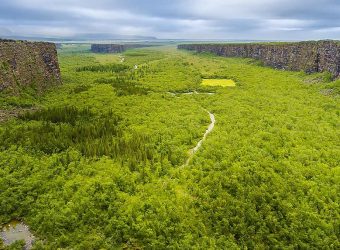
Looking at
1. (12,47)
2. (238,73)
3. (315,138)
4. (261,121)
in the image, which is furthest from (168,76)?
(315,138)

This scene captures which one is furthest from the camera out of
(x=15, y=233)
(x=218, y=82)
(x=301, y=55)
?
(x=301, y=55)

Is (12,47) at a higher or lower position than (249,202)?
higher

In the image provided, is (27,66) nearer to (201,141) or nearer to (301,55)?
(201,141)

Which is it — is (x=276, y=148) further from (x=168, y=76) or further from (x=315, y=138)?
(x=168, y=76)

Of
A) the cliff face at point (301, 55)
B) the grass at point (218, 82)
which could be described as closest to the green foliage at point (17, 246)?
the grass at point (218, 82)

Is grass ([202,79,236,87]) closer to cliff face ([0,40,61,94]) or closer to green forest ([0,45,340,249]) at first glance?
green forest ([0,45,340,249])

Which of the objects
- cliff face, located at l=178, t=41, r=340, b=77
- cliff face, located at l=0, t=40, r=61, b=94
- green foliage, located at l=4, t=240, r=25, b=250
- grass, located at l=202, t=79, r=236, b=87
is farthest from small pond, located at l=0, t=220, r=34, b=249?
cliff face, located at l=178, t=41, r=340, b=77

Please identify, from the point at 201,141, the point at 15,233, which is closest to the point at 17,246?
the point at 15,233
